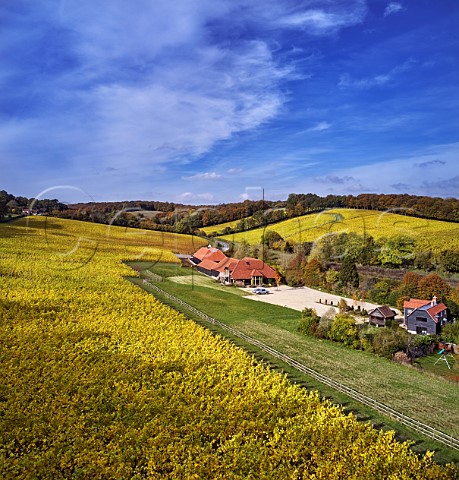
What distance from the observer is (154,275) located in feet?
A: 186

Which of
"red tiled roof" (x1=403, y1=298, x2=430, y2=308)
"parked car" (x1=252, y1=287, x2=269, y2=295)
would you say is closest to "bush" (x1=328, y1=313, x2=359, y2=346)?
"red tiled roof" (x1=403, y1=298, x2=430, y2=308)

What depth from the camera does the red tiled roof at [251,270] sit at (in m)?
58.3

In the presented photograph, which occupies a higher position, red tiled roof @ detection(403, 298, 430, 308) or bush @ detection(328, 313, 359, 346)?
red tiled roof @ detection(403, 298, 430, 308)

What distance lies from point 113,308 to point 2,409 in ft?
61.6

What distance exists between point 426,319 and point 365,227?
2108 inches

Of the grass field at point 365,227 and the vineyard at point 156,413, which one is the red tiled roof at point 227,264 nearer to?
the grass field at point 365,227

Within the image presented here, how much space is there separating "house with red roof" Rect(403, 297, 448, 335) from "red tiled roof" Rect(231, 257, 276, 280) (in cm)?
2394

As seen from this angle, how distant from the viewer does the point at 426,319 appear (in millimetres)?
36125

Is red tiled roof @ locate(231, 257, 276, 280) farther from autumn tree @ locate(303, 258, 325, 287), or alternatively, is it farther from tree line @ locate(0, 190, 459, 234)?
tree line @ locate(0, 190, 459, 234)

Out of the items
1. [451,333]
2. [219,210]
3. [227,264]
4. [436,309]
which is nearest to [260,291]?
[227,264]

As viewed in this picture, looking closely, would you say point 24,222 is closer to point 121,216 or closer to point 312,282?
point 121,216

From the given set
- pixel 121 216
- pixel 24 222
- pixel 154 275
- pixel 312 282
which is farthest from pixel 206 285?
pixel 121 216

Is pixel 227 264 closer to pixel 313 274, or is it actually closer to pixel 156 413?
pixel 313 274

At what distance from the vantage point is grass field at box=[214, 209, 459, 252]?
2813 inches
